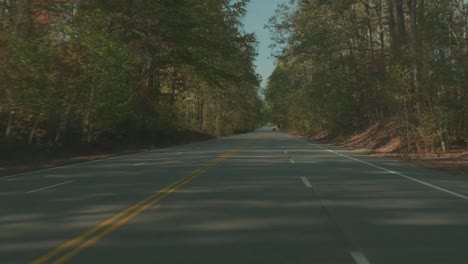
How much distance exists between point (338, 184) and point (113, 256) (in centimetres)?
908

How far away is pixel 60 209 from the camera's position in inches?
411

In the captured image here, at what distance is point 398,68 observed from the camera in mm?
28047

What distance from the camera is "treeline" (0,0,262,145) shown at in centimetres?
2620

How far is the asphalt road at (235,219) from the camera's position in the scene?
6852 millimetres

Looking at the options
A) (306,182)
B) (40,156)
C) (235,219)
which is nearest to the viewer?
(235,219)

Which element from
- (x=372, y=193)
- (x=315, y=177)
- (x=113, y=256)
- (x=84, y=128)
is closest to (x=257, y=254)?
(x=113, y=256)

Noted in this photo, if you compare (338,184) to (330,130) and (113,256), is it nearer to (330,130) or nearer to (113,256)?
(113,256)

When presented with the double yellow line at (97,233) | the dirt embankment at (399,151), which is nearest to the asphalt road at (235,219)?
the double yellow line at (97,233)

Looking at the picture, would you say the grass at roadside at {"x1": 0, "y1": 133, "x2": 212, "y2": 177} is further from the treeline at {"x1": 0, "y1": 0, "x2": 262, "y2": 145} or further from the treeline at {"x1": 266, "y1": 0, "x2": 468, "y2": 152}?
the treeline at {"x1": 266, "y1": 0, "x2": 468, "y2": 152}

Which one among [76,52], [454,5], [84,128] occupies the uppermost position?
[454,5]

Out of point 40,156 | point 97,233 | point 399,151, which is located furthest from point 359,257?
point 399,151

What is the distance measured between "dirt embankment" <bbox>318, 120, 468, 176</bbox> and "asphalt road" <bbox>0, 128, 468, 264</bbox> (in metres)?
5.58

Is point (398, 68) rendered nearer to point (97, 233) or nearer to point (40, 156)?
point (40, 156)

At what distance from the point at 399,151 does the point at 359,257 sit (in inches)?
1014
